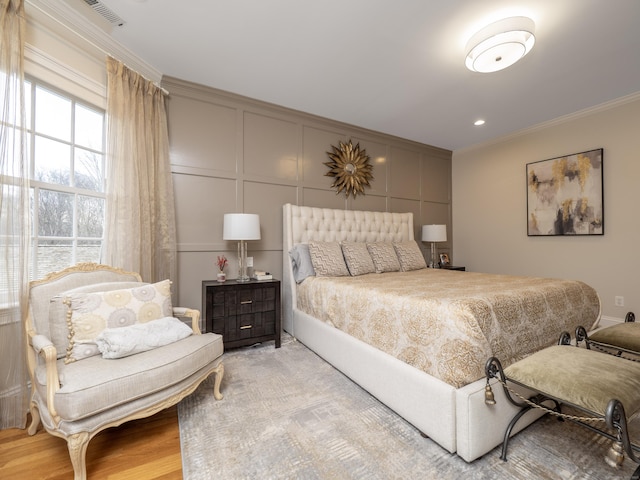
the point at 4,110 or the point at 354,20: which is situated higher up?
the point at 354,20

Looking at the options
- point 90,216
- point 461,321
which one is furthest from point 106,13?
point 461,321

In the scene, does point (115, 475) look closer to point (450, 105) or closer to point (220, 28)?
point (220, 28)

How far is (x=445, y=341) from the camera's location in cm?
152

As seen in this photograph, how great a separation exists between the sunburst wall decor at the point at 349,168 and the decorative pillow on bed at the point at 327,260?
118cm

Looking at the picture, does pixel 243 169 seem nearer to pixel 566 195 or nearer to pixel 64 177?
pixel 64 177

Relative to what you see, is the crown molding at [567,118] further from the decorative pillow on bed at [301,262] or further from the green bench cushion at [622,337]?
the decorative pillow on bed at [301,262]

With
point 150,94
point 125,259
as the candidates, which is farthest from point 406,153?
point 125,259

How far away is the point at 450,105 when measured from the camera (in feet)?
11.4

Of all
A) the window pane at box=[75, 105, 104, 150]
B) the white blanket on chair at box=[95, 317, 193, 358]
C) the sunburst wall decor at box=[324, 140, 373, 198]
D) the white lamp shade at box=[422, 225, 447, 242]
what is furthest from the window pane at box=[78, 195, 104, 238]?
the white lamp shade at box=[422, 225, 447, 242]

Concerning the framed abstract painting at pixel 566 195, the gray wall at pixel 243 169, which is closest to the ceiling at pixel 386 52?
the gray wall at pixel 243 169

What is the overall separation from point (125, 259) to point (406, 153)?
4.26 meters

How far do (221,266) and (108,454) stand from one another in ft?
5.90

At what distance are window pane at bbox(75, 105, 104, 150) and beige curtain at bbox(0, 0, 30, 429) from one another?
25.7 inches

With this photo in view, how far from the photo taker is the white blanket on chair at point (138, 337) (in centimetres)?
159
